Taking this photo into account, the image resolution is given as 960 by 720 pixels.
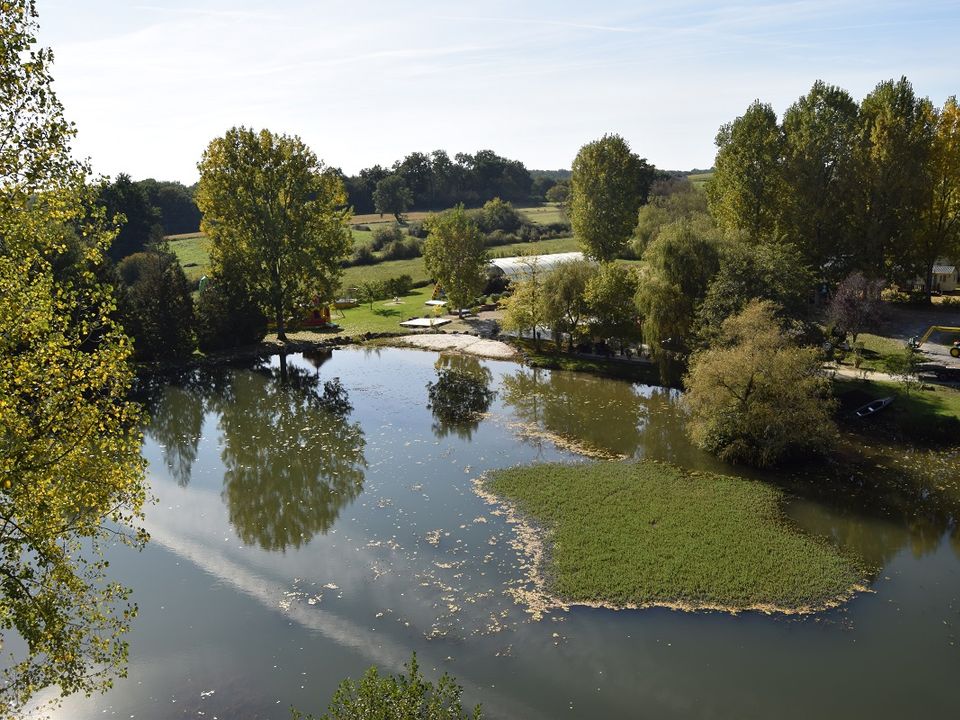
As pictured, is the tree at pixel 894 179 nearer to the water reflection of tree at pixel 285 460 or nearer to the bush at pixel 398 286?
the water reflection of tree at pixel 285 460

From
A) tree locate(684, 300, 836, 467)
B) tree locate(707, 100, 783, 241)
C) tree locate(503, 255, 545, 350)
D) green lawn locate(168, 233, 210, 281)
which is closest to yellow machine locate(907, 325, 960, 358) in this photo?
tree locate(707, 100, 783, 241)

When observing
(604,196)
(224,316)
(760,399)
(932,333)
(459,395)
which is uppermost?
(604,196)

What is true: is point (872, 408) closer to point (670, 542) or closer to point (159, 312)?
point (670, 542)

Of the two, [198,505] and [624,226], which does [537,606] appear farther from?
[624,226]

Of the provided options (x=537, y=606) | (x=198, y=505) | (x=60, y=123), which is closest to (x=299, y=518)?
(x=198, y=505)

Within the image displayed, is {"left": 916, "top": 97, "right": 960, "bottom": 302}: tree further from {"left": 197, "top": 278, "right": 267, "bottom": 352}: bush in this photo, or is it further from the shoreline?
{"left": 197, "top": 278, "right": 267, "bottom": 352}: bush

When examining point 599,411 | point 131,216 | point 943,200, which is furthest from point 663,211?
point 131,216
